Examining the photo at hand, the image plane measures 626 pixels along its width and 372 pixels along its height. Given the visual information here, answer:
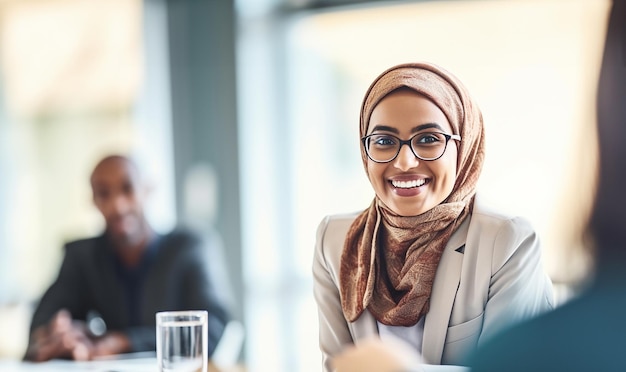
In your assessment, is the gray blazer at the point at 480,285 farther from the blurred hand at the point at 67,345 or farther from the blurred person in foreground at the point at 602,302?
the blurred hand at the point at 67,345

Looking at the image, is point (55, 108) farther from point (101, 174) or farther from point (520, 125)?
point (520, 125)

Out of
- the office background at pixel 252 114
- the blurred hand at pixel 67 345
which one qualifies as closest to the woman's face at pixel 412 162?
the blurred hand at pixel 67 345

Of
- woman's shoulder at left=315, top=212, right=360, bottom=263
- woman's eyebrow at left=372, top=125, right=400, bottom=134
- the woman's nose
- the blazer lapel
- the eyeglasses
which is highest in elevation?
woman's eyebrow at left=372, top=125, right=400, bottom=134

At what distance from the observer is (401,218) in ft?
4.78

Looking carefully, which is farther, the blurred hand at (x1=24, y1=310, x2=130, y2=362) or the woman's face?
the blurred hand at (x1=24, y1=310, x2=130, y2=362)

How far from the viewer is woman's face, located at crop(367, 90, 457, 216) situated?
141 centimetres

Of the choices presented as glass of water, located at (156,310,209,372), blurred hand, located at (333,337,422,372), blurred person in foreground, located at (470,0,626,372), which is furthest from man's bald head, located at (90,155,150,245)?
blurred person in foreground, located at (470,0,626,372)

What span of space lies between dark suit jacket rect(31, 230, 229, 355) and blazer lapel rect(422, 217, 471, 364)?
4.49ft

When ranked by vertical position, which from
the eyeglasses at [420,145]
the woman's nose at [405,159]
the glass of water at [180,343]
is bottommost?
the glass of water at [180,343]

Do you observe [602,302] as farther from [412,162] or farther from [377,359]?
[412,162]

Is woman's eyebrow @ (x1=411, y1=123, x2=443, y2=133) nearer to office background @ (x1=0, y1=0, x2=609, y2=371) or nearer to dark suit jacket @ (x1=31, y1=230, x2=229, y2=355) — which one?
dark suit jacket @ (x1=31, y1=230, x2=229, y2=355)

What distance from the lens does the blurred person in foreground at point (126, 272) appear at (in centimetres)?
279

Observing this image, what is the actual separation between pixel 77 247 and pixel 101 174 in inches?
13.2

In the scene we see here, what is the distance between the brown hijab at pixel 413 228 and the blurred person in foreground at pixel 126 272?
1.29 meters
